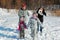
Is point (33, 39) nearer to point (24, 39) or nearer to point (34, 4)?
point (24, 39)

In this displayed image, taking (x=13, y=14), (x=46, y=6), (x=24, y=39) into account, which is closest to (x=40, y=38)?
(x=24, y=39)

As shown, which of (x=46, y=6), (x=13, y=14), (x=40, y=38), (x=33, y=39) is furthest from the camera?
(x=46, y=6)

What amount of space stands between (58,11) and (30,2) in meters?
2.97

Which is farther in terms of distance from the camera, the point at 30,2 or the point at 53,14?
the point at 30,2

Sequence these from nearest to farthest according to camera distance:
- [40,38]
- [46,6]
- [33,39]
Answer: [33,39] → [40,38] → [46,6]

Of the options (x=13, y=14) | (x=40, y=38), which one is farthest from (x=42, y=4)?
(x=40, y=38)

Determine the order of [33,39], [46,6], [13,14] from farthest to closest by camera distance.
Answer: [46,6] < [13,14] < [33,39]

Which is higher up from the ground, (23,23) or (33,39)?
(23,23)

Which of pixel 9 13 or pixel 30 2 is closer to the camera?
pixel 9 13

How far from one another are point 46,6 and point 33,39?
12441 millimetres

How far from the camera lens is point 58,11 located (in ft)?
68.7

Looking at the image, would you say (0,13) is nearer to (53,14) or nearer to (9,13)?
(9,13)

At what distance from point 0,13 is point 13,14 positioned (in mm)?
1158

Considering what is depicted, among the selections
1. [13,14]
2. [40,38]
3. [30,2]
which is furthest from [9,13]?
[40,38]
